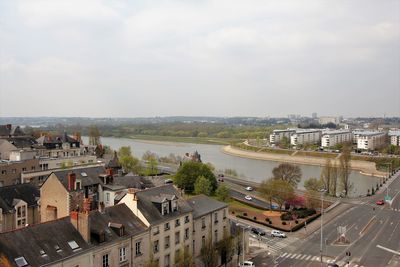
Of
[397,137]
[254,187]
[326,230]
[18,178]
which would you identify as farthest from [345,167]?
[397,137]

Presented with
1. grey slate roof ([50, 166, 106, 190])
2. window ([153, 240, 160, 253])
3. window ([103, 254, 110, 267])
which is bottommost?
window ([153, 240, 160, 253])

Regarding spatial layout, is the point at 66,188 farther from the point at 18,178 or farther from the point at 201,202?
the point at 18,178

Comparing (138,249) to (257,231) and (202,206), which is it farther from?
(257,231)

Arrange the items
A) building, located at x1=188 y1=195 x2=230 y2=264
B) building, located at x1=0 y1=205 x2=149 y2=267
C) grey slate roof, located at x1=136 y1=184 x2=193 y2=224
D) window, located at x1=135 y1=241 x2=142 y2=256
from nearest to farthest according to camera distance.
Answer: building, located at x1=0 y1=205 x2=149 y2=267, window, located at x1=135 y1=241 x2=142 y2=256, grey slate roof, located at x1=136 y1=184 x2=193 y2=224, building, located at x1=188 y1=195 x2=230 y2=264

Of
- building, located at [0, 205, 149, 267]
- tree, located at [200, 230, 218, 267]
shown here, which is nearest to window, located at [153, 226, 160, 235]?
building, located at [0, 205, 149, 267]

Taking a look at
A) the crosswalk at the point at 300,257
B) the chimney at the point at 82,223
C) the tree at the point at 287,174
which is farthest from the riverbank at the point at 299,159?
the chimney at the point at 82,223

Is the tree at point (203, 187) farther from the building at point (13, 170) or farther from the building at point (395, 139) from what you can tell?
the building at point (395, 139)

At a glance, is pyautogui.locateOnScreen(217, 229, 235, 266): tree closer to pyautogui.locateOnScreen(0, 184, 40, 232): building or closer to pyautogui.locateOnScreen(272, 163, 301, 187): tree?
pyautogui.locateOnScreen(0, 184, 40, 232): building
